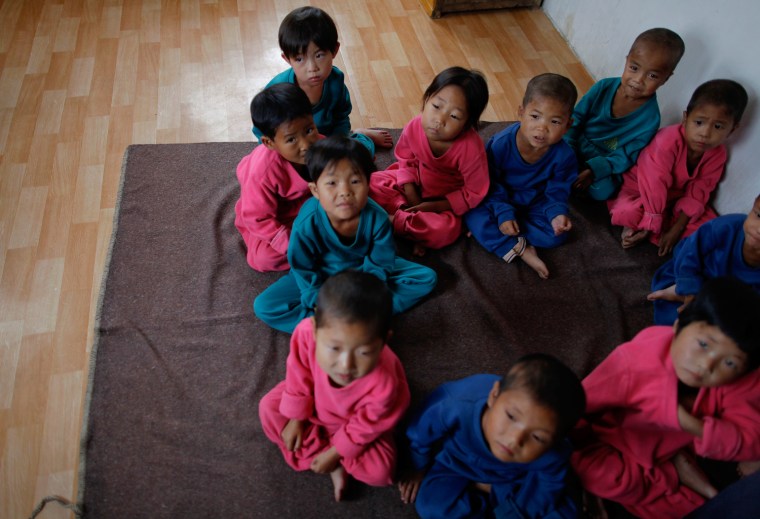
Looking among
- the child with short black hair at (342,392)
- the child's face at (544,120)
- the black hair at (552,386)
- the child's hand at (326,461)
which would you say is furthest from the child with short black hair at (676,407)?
the child's face at (544,120)

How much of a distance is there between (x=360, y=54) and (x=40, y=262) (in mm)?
1853

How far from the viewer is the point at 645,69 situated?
6.45 ft

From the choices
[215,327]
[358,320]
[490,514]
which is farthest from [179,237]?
[490,514]

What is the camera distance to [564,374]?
1102 mm

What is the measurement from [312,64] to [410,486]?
145 cm

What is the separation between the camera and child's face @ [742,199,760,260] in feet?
5.09

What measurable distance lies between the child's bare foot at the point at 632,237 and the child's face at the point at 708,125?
36 centimetres

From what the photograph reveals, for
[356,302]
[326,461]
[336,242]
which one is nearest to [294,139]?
[336,242]

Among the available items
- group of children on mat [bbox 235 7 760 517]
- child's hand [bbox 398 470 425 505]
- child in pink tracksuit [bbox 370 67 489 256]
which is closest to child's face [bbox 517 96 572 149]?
group of children on mat [bbox 235 7 760 517]

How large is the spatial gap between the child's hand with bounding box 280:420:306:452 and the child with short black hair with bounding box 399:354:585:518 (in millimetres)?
295

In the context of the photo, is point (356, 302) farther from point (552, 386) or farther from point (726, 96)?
point (726, 96)

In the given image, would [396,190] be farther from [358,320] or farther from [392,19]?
[392,19]

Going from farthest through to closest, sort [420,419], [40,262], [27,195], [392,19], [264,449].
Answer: [392,19] → [27,195] → [40,262] → [264,449] → [420,419]

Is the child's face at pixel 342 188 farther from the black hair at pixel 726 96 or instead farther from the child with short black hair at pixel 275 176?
the black hair at pixel 726 96
